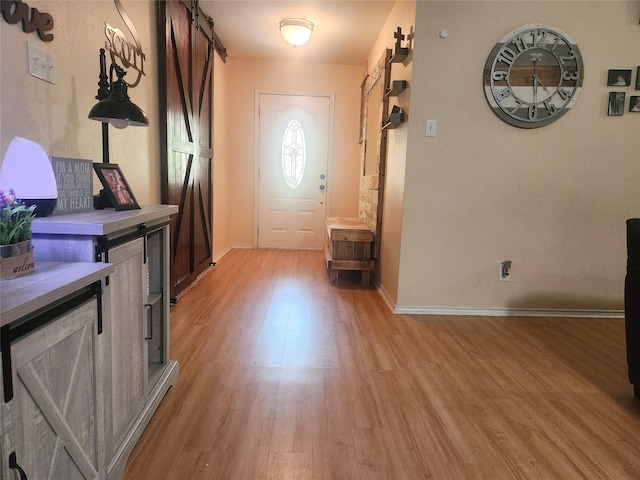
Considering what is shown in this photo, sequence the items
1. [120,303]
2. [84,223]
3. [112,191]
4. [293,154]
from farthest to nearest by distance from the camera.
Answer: [293,154] < [112,191] < [120,303] < [84,223]

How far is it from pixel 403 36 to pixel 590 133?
61.5 inches

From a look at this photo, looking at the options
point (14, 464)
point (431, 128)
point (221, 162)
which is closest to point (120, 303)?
point (14, 464)

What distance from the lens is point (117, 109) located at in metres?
1.61

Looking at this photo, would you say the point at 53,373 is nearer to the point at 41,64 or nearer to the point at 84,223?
the point at 84,223

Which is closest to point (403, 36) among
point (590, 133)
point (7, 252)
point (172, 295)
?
point (590, 133)

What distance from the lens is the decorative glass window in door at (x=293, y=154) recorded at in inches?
221

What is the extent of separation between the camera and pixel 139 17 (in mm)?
2553

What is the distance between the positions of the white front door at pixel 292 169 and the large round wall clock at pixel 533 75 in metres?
3.04

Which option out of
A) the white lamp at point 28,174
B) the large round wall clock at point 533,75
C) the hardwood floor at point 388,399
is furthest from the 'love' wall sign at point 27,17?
the large round wall clock at point 533,75

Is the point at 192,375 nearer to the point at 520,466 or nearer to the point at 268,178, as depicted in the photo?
the point at 520,466

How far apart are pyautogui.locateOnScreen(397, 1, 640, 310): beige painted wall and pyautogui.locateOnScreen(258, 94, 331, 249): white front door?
287cm

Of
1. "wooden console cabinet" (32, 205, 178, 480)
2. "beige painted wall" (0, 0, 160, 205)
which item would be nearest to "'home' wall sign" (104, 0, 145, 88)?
"beige painted wall" (0, 0, 160, 205)

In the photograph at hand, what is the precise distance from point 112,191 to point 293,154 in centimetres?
424

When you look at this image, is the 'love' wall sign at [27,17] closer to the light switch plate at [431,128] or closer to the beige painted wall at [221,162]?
the light switch plate at [431,128]
